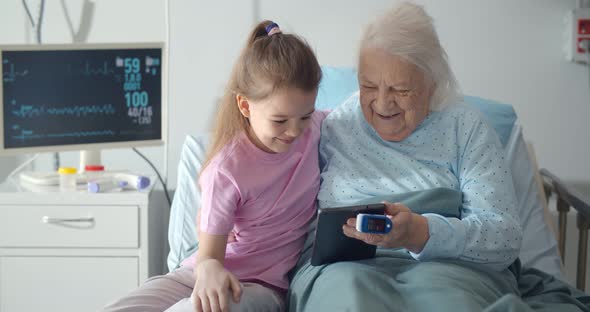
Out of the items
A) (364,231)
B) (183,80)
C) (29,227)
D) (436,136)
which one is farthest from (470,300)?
(183,80)

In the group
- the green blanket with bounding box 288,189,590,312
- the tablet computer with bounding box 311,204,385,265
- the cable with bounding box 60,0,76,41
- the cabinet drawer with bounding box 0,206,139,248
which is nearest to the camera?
the green blanket with bounding box 288,189,590,312

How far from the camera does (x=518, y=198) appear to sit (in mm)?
2043

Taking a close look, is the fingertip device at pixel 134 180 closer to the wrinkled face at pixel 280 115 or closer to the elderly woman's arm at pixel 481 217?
the wrinkled face at pixel 280 115

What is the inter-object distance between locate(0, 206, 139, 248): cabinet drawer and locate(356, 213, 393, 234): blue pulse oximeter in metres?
1.01

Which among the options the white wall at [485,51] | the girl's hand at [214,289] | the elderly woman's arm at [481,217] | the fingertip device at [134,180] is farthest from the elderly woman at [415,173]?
the white wall at [485,51]

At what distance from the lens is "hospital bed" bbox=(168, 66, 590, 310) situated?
1963 mm

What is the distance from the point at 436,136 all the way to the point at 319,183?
11.1 inches

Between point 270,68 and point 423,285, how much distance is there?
0.51 m

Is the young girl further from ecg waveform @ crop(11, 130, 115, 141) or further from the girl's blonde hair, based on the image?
ecg waveform @ crop(11, 130, 115, 141)

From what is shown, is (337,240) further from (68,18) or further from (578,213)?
(68,18)

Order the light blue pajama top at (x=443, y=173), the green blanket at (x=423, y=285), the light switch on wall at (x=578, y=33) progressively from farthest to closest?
1. the light switch on wall at (x=578, y=33)
2. the light blue pajama top at (x=443, y=173)
3. the green blanket at (x=423, y=285)

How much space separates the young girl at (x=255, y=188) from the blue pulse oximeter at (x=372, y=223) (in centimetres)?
25

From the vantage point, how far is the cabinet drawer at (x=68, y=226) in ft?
7.23

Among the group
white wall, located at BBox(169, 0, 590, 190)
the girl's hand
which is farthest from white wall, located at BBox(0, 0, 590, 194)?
the girl's hand
